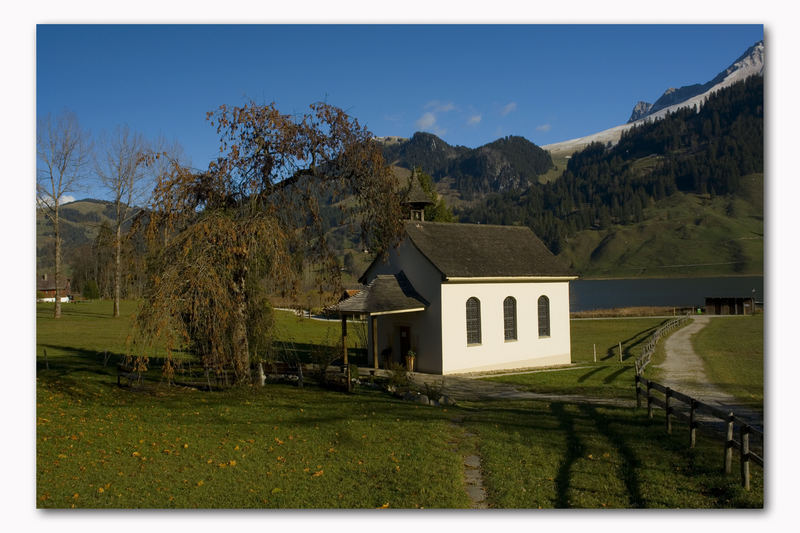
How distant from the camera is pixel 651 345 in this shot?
103ft

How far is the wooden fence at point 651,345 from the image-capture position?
2307cm

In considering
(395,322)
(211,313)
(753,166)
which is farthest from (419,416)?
(753,166)

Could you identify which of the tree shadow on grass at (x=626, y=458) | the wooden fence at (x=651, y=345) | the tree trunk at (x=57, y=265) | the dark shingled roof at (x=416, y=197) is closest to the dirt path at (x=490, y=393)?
the wooden fence at (x=651, y=345)

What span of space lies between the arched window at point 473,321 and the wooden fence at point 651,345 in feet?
20.8

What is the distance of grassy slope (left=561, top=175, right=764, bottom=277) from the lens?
395 ft

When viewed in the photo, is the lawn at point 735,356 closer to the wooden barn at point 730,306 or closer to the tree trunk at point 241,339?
the wooden barn at point 730,306

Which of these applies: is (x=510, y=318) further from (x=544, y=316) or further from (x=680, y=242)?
(x=680, y=242)

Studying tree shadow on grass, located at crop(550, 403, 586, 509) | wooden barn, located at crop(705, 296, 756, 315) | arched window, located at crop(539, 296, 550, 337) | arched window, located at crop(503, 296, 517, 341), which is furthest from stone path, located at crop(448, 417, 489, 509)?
wooden barn, located at crop(705, 296, 756, 315)

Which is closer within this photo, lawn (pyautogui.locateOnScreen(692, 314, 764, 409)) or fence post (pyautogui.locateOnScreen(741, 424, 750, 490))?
fence post (pyautogui.locateOnScreen(741, 424, 750, 490))

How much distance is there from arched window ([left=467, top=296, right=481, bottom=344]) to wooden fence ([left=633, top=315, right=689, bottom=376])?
6325 mm

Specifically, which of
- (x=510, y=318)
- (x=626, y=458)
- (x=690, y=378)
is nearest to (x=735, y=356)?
(x=690, y=378)

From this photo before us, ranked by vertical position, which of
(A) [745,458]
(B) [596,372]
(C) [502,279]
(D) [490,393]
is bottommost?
(B) [596,372]

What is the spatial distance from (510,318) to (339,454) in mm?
16482

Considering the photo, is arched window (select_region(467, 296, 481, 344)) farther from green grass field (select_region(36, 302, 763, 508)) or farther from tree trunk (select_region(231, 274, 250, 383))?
tree trunk (select_region(231, 274, 250, 383))
